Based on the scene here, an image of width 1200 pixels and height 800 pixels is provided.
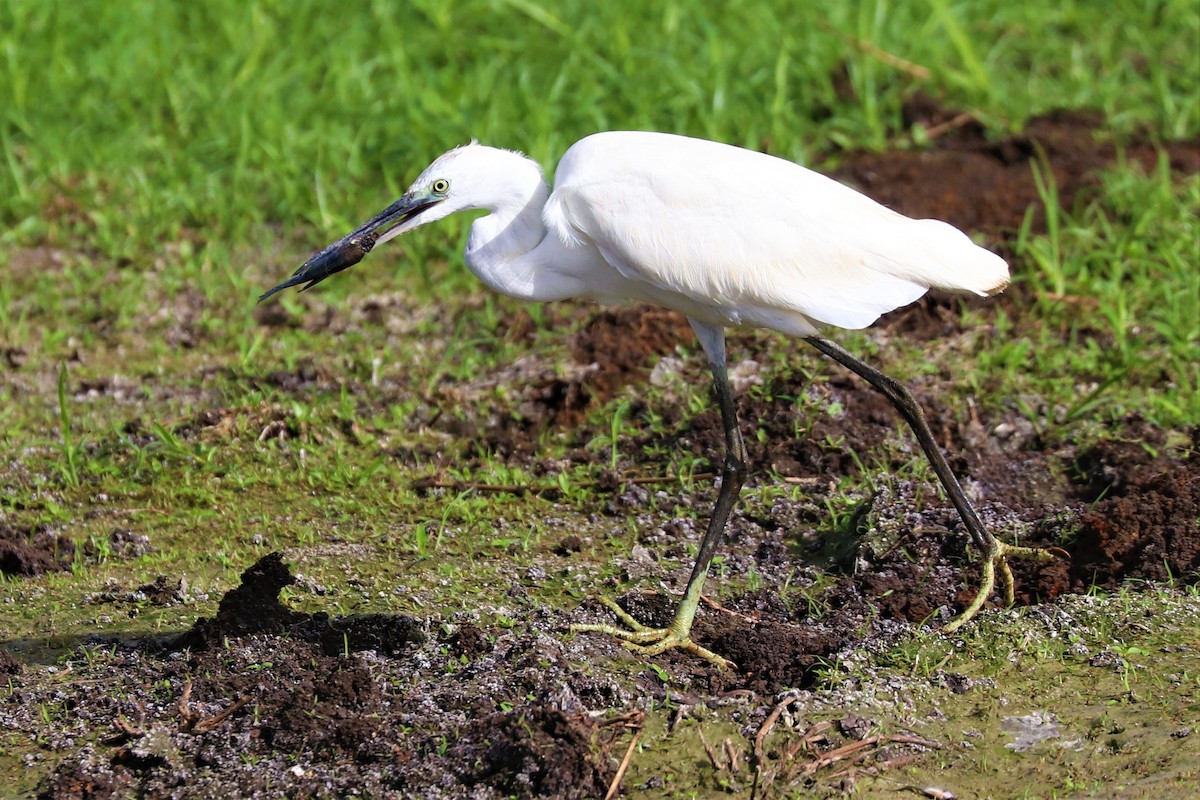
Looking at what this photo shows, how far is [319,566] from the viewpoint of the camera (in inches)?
172

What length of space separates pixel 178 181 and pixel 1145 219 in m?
4.20

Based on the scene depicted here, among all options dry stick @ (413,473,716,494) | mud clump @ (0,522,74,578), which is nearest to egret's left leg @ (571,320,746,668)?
dry stick @ (413,473,716,494)

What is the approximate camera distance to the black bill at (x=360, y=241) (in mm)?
4000

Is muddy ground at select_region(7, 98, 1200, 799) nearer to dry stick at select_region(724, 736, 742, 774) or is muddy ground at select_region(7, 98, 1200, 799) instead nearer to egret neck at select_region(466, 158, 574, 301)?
dry stick at select_region(724, 736, 742, 774)

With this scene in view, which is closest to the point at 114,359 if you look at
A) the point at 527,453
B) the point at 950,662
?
the point at 527,453

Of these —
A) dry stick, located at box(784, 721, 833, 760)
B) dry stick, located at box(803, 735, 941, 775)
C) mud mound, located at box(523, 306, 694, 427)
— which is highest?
mud mound, located at box(523, 306, 694, 427)

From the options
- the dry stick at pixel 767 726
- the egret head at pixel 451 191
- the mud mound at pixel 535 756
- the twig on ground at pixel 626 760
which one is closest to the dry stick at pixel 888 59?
the egret head at pixel 451 191

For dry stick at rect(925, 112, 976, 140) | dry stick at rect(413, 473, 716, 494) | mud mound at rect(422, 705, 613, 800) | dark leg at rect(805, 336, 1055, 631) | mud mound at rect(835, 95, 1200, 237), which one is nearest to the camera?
mud mound at rect(422, 705, 613, 800)

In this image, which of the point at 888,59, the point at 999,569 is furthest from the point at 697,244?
the point at 888,59

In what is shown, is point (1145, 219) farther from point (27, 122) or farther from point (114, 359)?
point (27, 122)

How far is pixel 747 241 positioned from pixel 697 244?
0.45 ft

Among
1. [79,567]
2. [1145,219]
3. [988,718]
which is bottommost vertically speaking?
[988,718]

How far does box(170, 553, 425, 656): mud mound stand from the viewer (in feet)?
12.7

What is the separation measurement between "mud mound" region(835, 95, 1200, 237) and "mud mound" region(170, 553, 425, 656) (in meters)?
3.12
